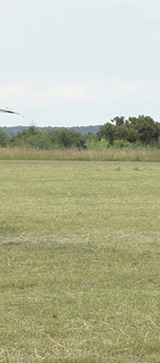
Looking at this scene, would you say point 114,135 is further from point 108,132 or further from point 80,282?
point 80,282

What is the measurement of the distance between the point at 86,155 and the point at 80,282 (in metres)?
17.6

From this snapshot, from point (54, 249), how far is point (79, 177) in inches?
310

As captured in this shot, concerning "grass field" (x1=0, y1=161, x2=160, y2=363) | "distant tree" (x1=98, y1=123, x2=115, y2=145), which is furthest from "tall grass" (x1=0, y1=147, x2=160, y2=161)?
"distant tree" (x1=98, y1=123, x2=115, y2=145)

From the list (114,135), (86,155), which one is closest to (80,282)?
(86,155)

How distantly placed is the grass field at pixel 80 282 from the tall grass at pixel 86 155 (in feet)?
42.1

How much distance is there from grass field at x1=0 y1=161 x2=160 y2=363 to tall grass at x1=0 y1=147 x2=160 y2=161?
1283 centimetres

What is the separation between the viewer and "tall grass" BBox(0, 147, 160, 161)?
2147cm

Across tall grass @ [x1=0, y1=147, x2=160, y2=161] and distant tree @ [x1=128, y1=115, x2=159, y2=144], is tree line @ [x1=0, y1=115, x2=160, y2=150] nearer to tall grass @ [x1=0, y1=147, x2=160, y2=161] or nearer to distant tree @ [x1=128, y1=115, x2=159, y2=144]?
distant tree @ [x1=128, y1=115, x2=159, y2=144]

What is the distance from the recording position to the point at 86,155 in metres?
21.7

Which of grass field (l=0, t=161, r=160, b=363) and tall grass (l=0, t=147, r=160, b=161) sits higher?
grass field (l=0, t=161, r=160, b=363)

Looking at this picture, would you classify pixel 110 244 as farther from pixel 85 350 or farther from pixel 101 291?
pixel 85 350

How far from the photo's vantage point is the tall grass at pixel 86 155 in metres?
21.5

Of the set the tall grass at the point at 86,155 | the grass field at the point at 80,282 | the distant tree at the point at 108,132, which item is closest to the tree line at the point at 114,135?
the distant tree at the point at 108,132

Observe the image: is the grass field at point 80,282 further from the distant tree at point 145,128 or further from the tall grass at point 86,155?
the distant tree at point 145,128
